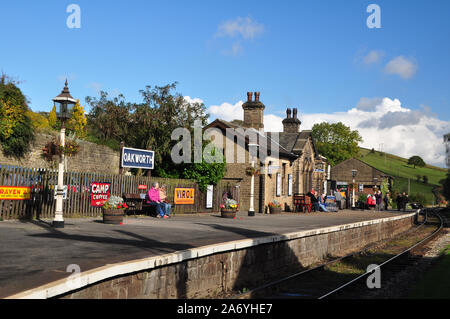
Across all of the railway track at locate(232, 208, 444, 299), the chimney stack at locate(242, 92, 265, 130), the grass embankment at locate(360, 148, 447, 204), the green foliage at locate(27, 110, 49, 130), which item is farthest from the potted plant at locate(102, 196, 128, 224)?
the grass embankment at locate(360, 148, 447, 204)

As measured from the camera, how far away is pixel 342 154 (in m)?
81.6

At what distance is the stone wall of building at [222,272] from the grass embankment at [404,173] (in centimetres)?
9956

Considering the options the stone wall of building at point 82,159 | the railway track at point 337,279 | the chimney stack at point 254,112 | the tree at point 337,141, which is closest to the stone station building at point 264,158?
the chimney stack at point 254,112

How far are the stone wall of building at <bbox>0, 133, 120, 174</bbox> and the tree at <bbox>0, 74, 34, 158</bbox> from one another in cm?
39

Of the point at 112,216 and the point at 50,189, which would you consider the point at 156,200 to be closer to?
the point at 50,189

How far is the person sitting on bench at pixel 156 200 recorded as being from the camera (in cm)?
1941

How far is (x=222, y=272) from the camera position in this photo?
9422mm

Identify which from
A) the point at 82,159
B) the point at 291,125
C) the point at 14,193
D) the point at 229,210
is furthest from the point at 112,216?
the point at 291,125

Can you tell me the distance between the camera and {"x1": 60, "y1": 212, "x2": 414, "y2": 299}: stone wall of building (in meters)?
6.80

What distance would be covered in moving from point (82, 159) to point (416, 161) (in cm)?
14136

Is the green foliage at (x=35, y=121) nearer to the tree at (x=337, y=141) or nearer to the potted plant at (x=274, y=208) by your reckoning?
the potted plant at (x=274, y=208)

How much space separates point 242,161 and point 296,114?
14392mm

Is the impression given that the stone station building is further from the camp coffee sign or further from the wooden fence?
the camp coffee sign
